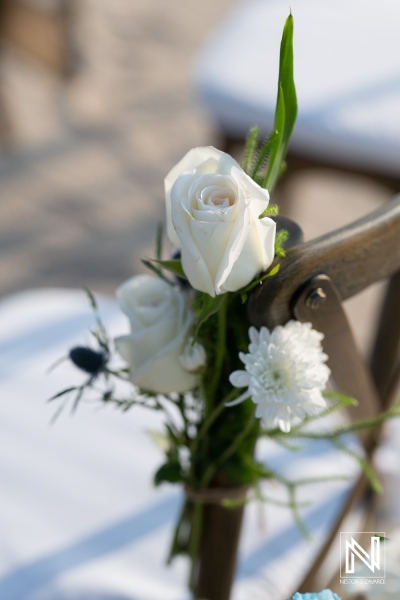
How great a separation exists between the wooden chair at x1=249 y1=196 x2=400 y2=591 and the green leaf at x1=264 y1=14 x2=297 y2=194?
0.06 meters

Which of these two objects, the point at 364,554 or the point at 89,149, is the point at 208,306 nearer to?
the point at 364,554

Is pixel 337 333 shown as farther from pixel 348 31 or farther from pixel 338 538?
pixel 348 31

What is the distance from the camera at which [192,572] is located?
0.82m

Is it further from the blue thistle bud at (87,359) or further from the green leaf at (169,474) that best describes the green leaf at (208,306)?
the green leaf at (169,474)

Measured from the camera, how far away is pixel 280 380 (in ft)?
1.88

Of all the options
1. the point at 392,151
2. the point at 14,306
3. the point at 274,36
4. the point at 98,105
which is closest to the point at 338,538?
the point at 14,306

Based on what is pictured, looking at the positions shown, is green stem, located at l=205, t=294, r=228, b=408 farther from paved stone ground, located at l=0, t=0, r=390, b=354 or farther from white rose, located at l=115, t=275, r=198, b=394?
paved stone ground, located at l=0, t=0, r=390, b=354

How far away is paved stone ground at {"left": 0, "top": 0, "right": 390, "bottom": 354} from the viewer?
8.37ft

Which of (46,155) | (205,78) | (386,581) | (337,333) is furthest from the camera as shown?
(46,155)

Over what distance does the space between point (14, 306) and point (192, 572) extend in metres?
0.61

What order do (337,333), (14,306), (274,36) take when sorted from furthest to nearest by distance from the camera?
(274,36), (14,306), (337,333)

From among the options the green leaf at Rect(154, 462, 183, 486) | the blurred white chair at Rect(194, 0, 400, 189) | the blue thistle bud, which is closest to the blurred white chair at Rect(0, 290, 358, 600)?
the green leaf at Rect(154, 462, 183, 486)

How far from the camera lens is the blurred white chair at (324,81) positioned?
1445 mm

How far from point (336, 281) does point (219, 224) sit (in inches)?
6.8
